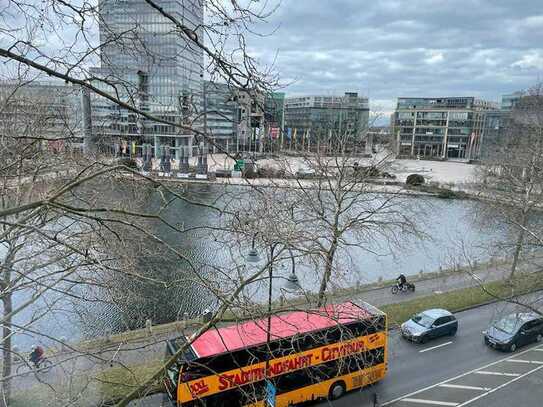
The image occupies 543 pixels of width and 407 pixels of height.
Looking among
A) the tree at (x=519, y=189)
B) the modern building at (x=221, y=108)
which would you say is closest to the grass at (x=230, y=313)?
the tree at (x=519, y=189)

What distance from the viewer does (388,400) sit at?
1138 centimetres

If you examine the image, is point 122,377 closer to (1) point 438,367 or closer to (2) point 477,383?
(1) point 438,367

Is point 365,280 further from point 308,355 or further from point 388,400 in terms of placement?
point 308,355

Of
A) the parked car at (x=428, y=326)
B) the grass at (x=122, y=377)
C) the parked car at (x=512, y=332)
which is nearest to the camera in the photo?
the grass at (x=122, y=377)

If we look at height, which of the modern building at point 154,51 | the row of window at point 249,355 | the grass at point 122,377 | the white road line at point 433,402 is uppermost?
the modern building at point 154,51

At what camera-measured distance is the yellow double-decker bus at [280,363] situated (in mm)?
9227

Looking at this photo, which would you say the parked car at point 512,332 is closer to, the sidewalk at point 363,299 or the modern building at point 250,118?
the sidewalk at point 363,299

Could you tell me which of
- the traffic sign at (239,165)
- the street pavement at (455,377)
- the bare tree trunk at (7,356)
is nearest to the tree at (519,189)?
the street pavement at (455,377)

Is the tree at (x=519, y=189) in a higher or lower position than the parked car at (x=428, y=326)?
higher

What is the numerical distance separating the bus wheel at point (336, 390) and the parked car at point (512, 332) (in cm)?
664

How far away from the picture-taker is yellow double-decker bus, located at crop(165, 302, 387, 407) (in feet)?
30.3

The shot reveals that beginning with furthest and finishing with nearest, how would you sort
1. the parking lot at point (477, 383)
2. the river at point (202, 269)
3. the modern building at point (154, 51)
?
the river at point (202, 269) → the parking lot at point (477, 383) → the modern building at point (154, 51)

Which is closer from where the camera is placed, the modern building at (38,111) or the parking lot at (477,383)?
the modern building at (38,111)

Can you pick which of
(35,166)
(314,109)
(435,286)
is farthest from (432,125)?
(35,166)
